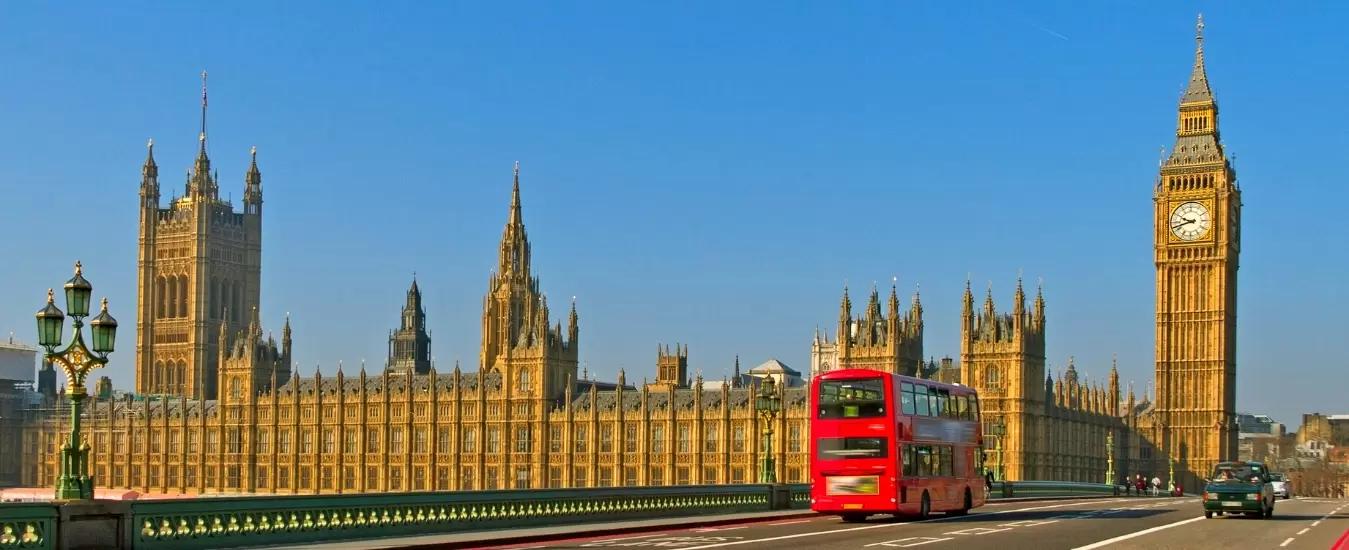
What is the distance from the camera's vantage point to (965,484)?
1859 inches

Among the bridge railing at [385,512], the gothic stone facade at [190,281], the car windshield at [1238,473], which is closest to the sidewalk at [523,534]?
the bridge railing at [385,512]

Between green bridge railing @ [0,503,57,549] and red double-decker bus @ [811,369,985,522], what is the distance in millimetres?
21143

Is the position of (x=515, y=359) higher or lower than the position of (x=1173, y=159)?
lower

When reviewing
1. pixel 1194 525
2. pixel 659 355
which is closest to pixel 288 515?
pixel 1194 525

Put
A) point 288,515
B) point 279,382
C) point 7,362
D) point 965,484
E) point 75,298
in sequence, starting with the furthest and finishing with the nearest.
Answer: point 7,362
point 279,382
point 965,484
point 288,515
point 75,298

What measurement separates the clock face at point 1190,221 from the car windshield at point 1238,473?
3644 inches

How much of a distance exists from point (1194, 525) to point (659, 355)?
102m

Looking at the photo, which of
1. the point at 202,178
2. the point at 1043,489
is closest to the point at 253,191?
the point at 202,178

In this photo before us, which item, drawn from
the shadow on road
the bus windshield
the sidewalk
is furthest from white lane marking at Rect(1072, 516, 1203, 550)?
the sidewalk

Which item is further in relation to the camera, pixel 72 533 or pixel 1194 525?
pixel 1194 525

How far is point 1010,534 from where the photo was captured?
35.3 m

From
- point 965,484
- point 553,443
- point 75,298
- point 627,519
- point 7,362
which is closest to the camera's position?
point 75,298

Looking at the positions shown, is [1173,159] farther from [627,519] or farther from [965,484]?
[627,519]

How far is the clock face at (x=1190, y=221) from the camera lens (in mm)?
135375
